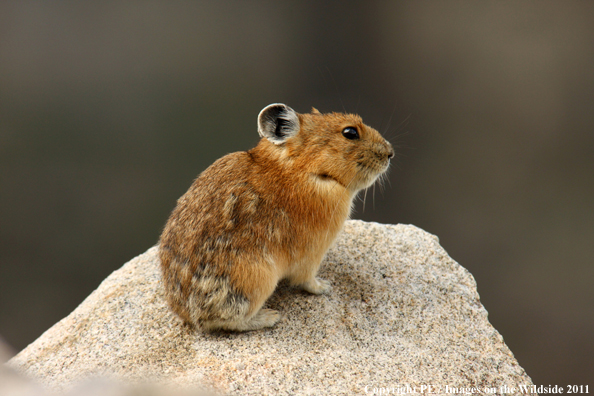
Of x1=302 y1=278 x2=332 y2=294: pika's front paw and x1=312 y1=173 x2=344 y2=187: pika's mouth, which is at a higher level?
x1=312 y1=173 x2=344 y2=187: pika's mouth

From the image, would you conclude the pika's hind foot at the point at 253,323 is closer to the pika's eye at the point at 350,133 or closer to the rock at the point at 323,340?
the rock at the point at 323,340

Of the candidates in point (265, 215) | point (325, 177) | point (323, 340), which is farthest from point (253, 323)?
point (325, 177)

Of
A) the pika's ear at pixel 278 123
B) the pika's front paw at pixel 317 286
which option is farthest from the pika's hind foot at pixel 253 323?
the pika's ear at pixel 278 123

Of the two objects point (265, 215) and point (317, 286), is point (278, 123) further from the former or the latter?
point (317, 286)

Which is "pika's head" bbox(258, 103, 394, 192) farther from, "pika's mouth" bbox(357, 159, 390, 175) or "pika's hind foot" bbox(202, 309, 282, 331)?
"pika's hind foot" bbox(202, 309, 282, 331)

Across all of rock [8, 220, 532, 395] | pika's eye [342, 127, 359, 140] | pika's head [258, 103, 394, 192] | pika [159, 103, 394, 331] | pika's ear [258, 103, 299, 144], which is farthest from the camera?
pika's eye [342, 127, 359, 140]

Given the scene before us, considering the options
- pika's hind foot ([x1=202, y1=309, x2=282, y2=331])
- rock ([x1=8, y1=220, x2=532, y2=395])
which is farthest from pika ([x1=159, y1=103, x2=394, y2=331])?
rock ([x1=8, y1=220, x2=532, y2=395])

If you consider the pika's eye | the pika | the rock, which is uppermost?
the pika's eye
